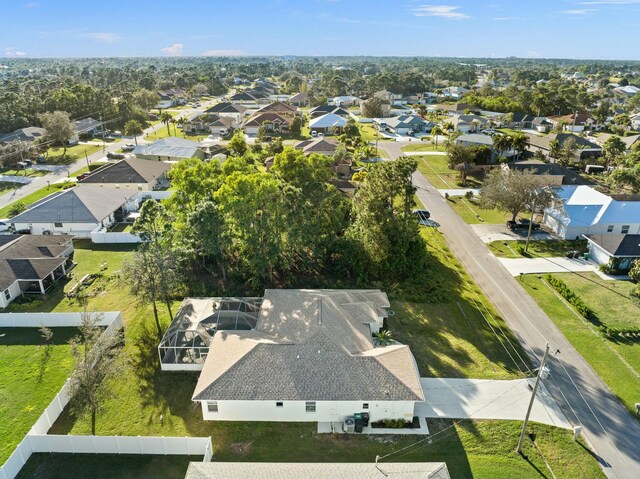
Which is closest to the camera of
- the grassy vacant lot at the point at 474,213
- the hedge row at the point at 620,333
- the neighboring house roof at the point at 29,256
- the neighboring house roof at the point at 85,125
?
the hedge row at the point at 620,333

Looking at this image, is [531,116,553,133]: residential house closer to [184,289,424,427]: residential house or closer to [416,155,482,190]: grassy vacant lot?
[416,155,482,190]: grassy vacant lot

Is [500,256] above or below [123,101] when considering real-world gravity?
below

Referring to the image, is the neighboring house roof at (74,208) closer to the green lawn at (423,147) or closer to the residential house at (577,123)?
the green lawn at (423,147)

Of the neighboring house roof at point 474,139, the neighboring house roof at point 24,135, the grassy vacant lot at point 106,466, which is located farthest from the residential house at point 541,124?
the neighboring house roof at point 24,135

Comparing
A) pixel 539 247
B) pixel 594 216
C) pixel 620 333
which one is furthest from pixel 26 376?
pixel 594 216

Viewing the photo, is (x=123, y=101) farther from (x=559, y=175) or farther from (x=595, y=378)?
(x=595, y=378)

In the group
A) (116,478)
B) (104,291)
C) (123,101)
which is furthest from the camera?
(123,101)

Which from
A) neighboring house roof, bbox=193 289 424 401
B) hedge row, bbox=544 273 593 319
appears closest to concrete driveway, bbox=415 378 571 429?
neighboring house roof, bbox=193 289 424 401

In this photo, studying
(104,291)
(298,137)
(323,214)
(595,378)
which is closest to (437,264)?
(323,214)
